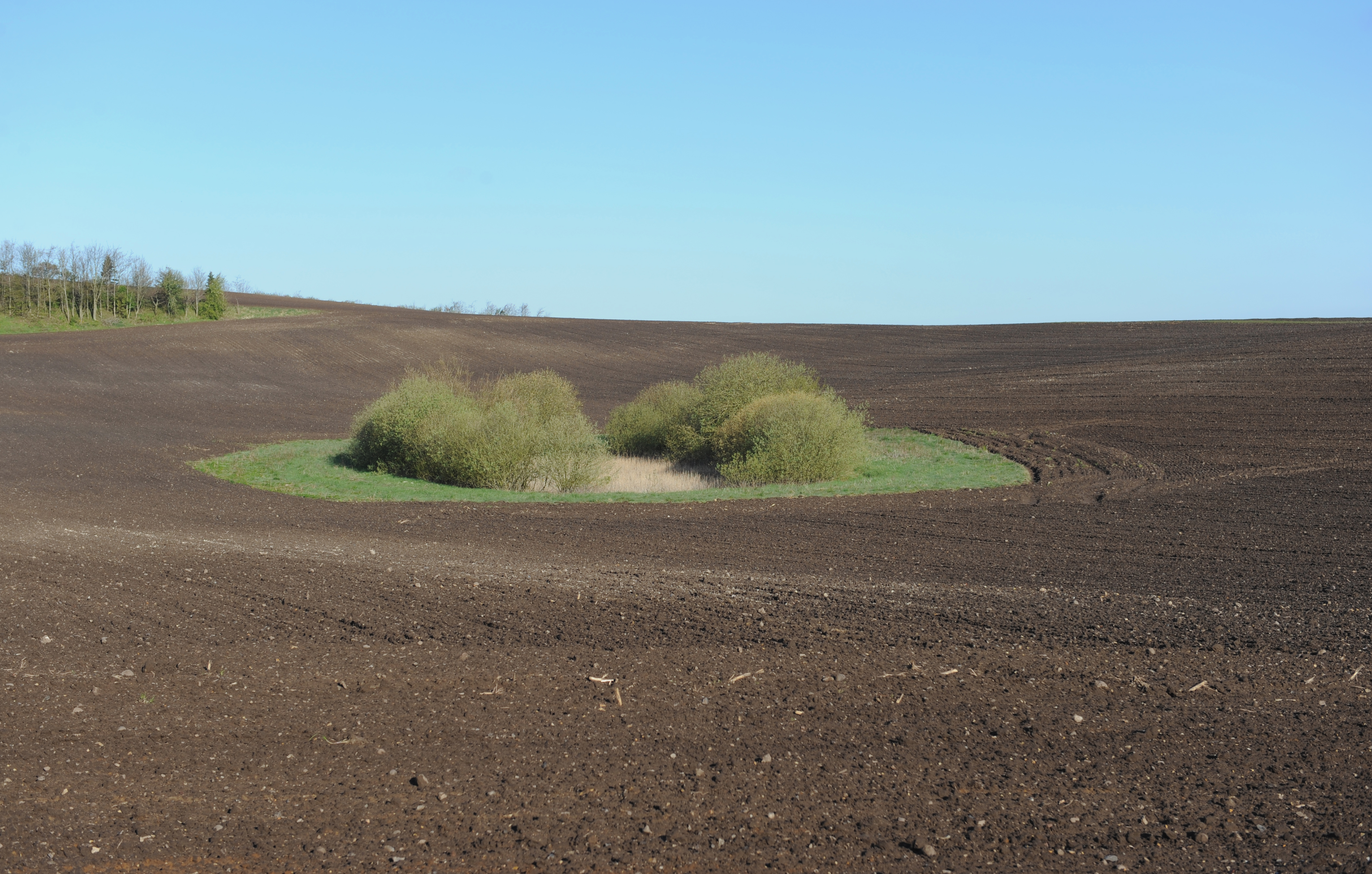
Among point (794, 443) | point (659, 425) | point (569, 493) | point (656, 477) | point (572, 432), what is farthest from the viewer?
point (659, 425)

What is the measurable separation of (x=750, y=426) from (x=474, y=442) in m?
6.60

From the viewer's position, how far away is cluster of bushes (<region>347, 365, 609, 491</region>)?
22031mm

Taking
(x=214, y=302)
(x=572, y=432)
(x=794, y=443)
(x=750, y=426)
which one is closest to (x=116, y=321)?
(x=214, y=302)

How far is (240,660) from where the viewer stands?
25.0 feet

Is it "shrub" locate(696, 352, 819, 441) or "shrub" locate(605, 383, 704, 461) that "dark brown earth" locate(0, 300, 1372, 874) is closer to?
"shrub" locate(696, 352, 819, 441)

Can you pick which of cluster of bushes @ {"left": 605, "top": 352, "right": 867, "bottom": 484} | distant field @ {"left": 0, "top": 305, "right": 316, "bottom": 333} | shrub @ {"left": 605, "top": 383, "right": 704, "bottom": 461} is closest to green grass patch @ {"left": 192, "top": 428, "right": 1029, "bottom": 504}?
cluster of bushes @ {"left": 605, "top": 352, "right": 867, "bottom": 484}

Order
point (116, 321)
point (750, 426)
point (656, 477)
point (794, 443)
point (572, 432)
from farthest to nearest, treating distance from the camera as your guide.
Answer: point (116, 321)
point (656, 477)
point (750, 426)
point (572, 432)
point (794, 443)

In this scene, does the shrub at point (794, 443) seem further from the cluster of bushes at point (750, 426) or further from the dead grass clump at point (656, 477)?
the dead grass clump at point (656, 477)

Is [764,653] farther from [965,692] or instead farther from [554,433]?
[554,433]

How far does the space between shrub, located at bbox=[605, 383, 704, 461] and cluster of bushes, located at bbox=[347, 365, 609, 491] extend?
2414 mm

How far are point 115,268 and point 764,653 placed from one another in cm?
6473

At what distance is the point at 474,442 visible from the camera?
2211 centimetres

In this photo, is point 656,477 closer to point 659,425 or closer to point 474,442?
point 659,425

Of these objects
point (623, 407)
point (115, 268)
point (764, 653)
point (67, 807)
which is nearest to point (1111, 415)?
point (623, 407)
